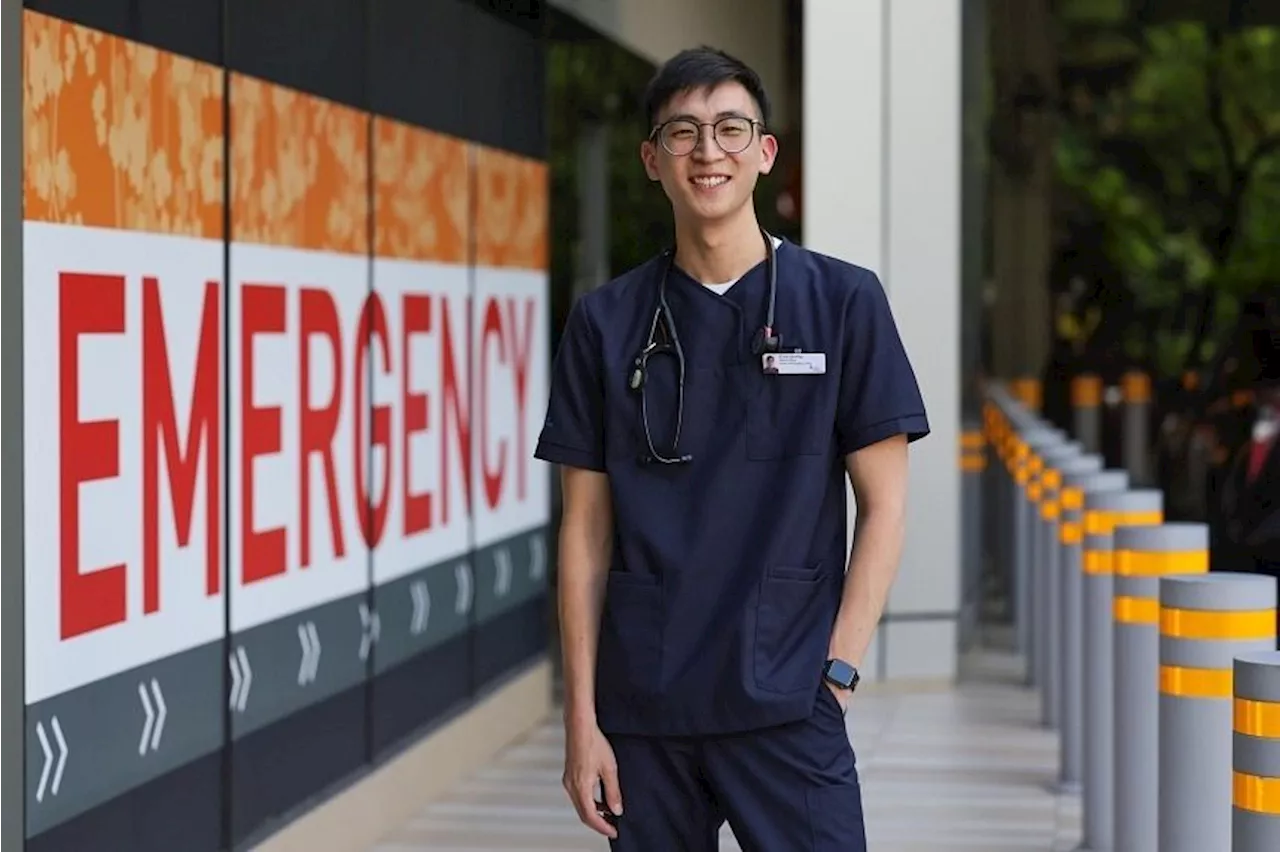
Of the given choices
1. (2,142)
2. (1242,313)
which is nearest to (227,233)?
(2,142)

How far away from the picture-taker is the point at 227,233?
7.37 m

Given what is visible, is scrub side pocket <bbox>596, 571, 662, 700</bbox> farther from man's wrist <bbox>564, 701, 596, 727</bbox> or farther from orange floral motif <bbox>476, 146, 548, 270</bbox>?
orange floral motif <bbox>476, 146, 548, 270</bbox>

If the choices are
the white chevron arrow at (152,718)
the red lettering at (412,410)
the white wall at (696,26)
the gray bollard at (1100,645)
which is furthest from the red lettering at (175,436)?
the white wall at (696,26)

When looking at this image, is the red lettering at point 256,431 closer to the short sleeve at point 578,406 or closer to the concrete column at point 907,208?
the short sleeve at point 578,406

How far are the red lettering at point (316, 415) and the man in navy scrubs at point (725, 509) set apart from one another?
12.2 ft

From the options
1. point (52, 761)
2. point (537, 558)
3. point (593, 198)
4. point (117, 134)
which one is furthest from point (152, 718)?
point (593, 198)

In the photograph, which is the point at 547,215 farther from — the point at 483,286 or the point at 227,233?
the point at 227,233

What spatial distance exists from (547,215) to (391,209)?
9.65ft

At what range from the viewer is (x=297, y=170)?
8117 mm

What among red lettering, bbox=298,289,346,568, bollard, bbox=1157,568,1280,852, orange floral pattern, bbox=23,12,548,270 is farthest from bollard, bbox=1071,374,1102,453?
bollard, bbox=1157,568,1280,852

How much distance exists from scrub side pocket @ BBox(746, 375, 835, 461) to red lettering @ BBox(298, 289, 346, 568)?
3.85 m

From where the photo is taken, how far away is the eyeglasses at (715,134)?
436cm

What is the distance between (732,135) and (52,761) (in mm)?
2453

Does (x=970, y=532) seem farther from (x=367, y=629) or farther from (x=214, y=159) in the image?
(x=214, y=159)
